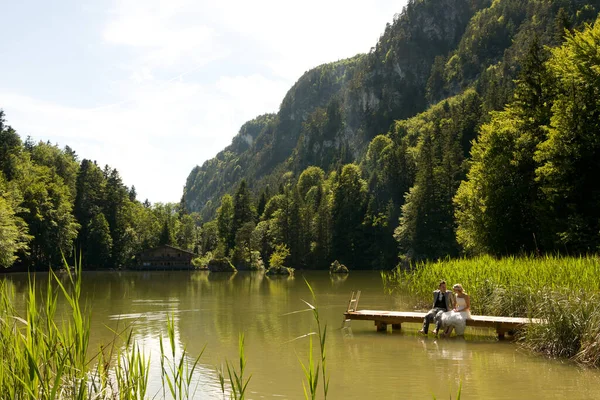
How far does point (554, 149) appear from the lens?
93.7ft

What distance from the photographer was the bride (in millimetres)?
16297

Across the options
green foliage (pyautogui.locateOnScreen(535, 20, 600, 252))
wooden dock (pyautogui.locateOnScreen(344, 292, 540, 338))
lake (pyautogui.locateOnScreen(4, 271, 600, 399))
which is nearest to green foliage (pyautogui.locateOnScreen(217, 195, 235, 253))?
green foliage (pyautogui.locateOnScreen(535, 20, 600, 252))

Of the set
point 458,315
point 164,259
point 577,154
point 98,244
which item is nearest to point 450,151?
point 577,154

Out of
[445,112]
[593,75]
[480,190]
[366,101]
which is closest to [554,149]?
[593,75]

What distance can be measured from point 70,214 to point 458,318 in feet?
281

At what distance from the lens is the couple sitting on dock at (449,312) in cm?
1633

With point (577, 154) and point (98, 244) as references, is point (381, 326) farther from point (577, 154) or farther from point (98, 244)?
point (98, 244)

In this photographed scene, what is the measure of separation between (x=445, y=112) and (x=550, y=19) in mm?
30121

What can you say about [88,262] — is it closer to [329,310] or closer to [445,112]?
[445,112]

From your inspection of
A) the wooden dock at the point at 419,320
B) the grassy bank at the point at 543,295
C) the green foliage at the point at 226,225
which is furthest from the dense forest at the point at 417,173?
the wooden dock at the point at 419,320

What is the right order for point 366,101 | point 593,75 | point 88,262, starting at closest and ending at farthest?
1. point 593,75
2. point 88,262
3. point 366,101

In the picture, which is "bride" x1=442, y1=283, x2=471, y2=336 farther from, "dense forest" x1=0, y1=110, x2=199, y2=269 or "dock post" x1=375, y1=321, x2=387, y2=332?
"dense forest" x1=0, y1=110, x2=199, y2=269

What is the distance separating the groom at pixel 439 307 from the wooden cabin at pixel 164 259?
299 ft

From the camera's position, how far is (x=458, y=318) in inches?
642
